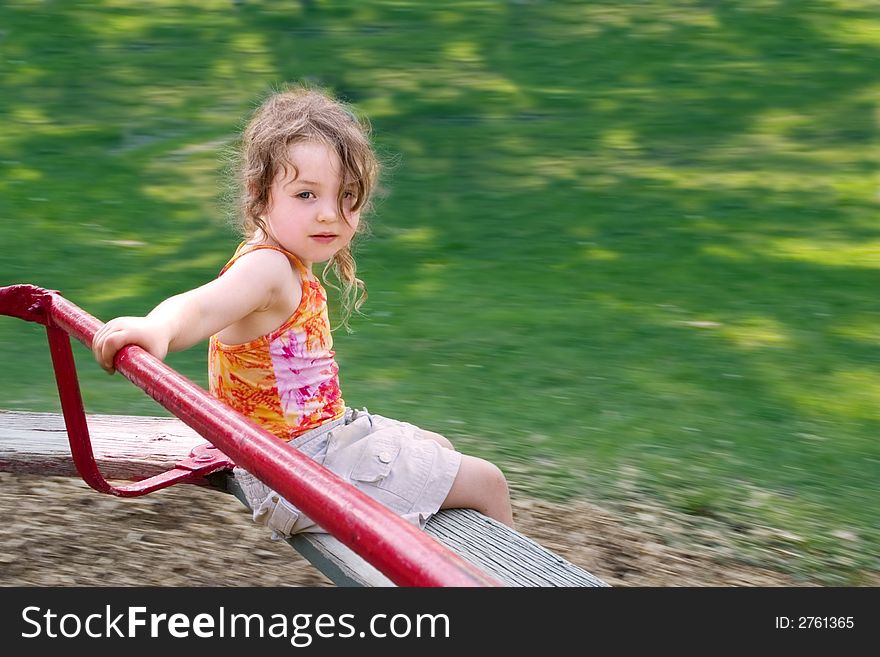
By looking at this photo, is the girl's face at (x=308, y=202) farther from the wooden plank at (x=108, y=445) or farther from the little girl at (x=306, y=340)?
the wooden plank at (x=108, y=445)

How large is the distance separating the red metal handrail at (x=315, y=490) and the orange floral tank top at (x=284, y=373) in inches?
17.5

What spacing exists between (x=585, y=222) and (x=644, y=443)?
2.93m

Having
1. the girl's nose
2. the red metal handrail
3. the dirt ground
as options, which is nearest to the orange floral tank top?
the girl's nose

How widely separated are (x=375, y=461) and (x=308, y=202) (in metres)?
0.59

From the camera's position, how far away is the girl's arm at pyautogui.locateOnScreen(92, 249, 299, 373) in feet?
7.16

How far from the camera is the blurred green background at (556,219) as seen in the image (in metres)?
4.37

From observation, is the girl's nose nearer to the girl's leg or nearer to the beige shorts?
the beige shorts

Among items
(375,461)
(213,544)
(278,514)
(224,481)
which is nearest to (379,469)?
(375,461)

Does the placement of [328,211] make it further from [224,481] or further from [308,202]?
[224,481]

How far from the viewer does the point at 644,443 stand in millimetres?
4324

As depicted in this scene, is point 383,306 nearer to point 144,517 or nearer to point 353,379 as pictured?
point 353,379

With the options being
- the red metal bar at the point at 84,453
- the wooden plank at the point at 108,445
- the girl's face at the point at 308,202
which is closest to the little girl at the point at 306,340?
the girl's face at the point at 308,202

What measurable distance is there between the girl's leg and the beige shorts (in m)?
0.03

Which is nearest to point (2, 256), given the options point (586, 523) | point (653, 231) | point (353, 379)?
point (353, 379)
